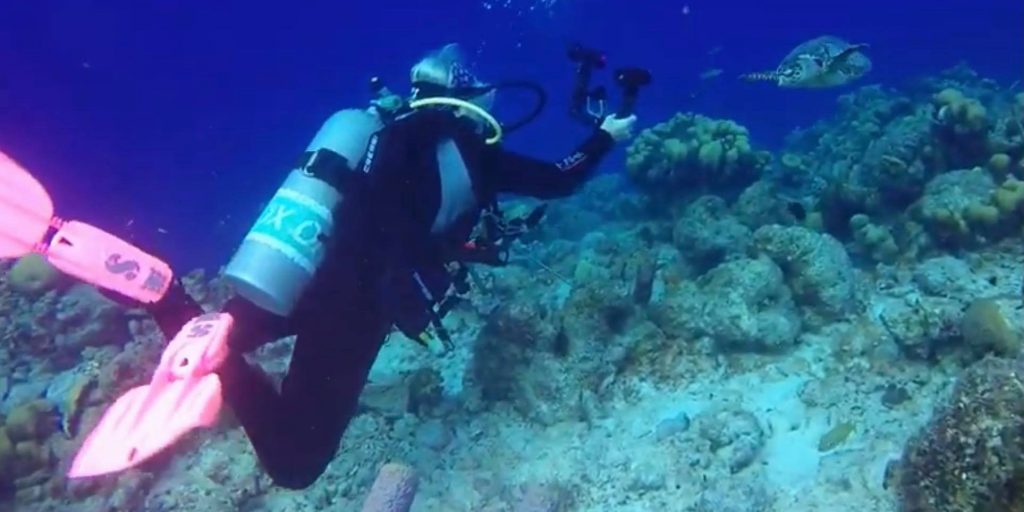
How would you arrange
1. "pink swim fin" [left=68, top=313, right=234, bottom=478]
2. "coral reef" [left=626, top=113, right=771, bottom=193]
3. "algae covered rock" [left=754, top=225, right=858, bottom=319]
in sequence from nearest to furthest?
"pink swim fin" [left=68, top=313, right=234, bottom=478]
"algae covered rock" [left=754, top=225, right=858, bottom=319]
"coral reef" [left=626, top=113, right=771, bottom=193]

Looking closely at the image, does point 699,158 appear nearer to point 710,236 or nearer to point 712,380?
point 710,236

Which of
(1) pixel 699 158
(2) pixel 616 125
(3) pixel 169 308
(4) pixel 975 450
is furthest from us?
(1) pixel 699 158

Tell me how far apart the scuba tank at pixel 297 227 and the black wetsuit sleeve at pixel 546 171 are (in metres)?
0.97

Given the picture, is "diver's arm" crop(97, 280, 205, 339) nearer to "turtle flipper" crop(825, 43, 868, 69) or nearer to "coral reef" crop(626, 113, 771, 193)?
"turtle flipper" crop(825, 43, 868, 69)

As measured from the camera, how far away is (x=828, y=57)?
21.5 ft

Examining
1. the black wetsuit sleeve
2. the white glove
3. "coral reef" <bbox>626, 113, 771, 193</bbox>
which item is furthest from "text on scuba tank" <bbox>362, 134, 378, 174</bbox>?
"coral reef" <bbox>626, 113, 771, 193</bbox>

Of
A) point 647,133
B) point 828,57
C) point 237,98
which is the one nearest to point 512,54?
point 237,98

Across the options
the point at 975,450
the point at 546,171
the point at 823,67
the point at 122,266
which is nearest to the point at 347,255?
the point at 122,266

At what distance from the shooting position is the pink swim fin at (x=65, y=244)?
4.62 m

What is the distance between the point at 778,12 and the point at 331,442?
190 ft

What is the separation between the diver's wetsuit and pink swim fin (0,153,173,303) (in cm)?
24

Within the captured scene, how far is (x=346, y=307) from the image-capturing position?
488 cm

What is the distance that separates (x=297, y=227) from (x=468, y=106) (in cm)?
135

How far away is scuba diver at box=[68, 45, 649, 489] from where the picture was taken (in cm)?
477
